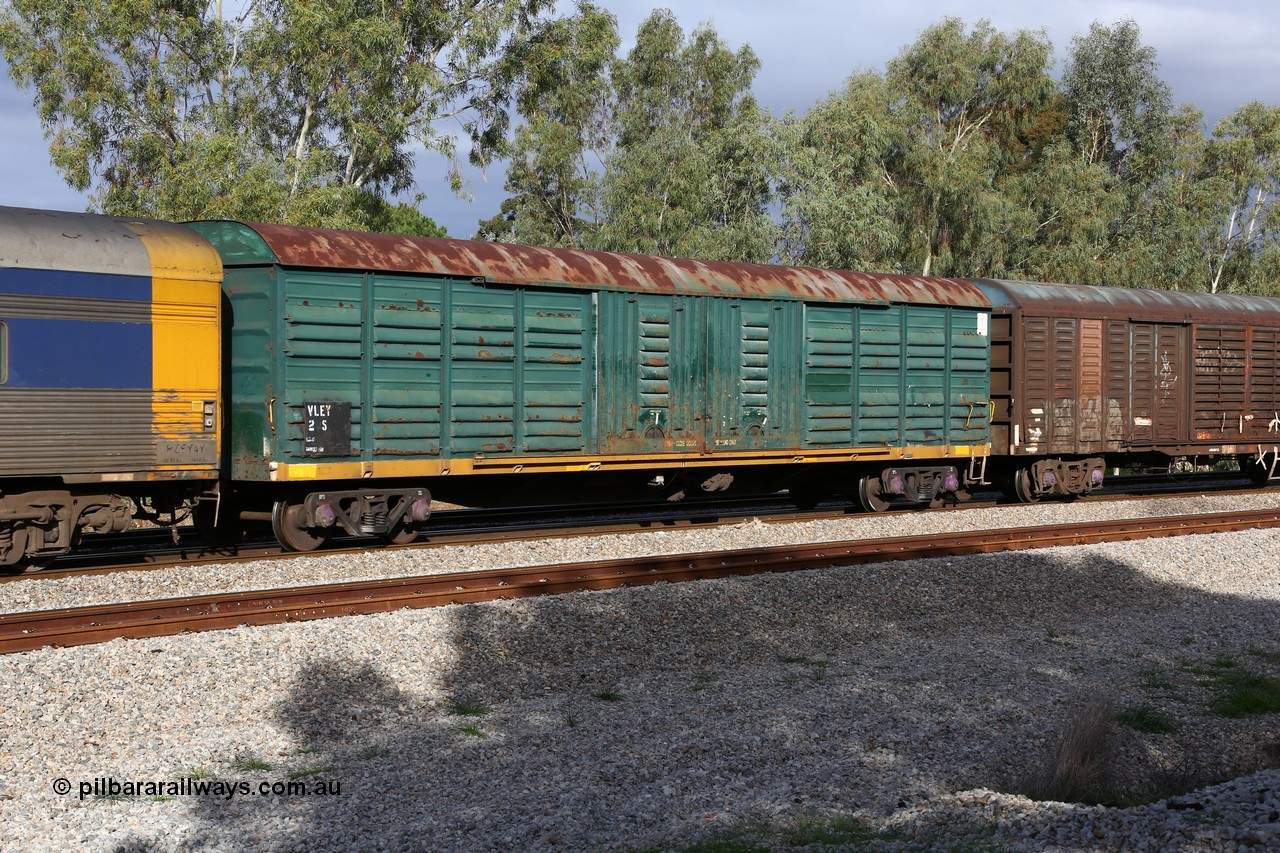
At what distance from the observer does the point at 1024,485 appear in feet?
64.8

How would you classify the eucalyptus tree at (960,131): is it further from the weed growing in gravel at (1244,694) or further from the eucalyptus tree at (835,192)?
the weed growing in gravel at (1244,694)

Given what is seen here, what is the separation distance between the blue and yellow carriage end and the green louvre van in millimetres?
721

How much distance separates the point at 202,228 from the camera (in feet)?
41.9

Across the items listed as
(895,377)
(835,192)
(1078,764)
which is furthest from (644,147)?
(1078,764)

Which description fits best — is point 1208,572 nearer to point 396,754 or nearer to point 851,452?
point 851,452

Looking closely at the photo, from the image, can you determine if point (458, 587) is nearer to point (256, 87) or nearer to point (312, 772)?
point (312, 772)

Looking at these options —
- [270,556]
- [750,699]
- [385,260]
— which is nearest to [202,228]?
[385,260]

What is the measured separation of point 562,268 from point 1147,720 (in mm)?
8682

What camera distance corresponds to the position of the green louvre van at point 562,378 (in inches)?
493

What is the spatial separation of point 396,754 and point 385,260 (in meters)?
7.29

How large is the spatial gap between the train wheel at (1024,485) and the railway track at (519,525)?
532mm

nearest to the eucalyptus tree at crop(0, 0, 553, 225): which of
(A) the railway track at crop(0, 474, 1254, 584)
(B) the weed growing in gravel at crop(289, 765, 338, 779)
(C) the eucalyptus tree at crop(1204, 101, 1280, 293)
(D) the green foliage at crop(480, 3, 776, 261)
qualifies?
(D) the green foliage at crop(480, 3, 776, 261)

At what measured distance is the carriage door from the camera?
66.8 feet

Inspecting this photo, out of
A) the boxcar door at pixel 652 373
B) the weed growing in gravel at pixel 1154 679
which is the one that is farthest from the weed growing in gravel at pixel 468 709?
the boxcar door at pixel 652 373
